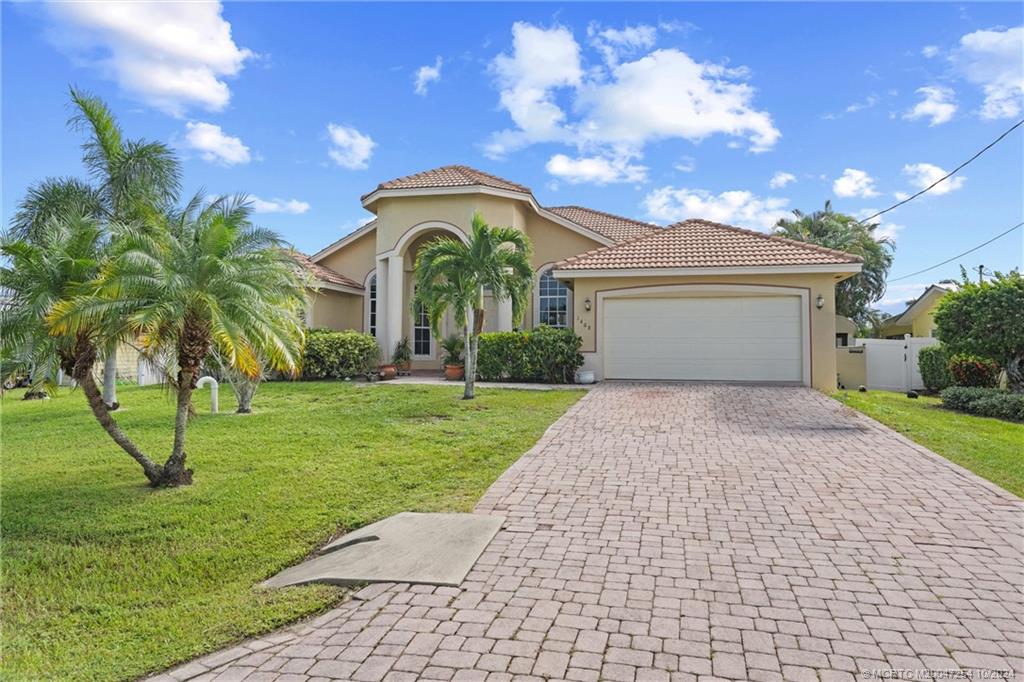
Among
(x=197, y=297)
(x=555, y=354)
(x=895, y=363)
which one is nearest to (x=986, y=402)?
(x=895, y=363)

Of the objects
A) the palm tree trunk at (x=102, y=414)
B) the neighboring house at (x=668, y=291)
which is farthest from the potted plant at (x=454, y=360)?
the palm tree trunk at (x=102, y=414)

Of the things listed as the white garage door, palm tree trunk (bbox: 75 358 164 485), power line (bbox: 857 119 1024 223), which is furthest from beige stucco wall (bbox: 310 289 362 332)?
power line (bbox: 857 119 1024 223)

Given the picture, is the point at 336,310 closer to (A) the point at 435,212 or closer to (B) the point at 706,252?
(A) the point at 435,212

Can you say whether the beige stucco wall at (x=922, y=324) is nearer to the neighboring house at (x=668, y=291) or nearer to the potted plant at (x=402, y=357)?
the neighboring house at (x=668, y=291)

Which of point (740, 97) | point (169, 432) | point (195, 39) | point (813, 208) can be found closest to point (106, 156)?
point (195, 39)

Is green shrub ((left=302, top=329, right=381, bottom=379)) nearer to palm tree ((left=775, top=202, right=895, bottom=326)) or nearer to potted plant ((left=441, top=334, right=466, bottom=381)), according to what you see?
potted plant ((left=441, top=334, right=466, bottom=381))

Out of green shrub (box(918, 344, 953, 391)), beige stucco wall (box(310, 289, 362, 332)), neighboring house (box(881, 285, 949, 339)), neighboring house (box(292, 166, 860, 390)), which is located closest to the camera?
neighboring house (box(292, 166, 860, 390))

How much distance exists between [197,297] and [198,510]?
2346 millimetres

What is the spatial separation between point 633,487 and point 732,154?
17.1 m

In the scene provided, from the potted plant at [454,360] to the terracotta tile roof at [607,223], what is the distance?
6.92 meters

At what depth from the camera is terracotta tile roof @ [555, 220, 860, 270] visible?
50.6ft

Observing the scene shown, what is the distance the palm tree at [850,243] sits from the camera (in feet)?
111

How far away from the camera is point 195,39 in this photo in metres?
9.91

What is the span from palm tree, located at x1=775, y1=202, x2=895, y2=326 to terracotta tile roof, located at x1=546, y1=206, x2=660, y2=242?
50.2 ft
